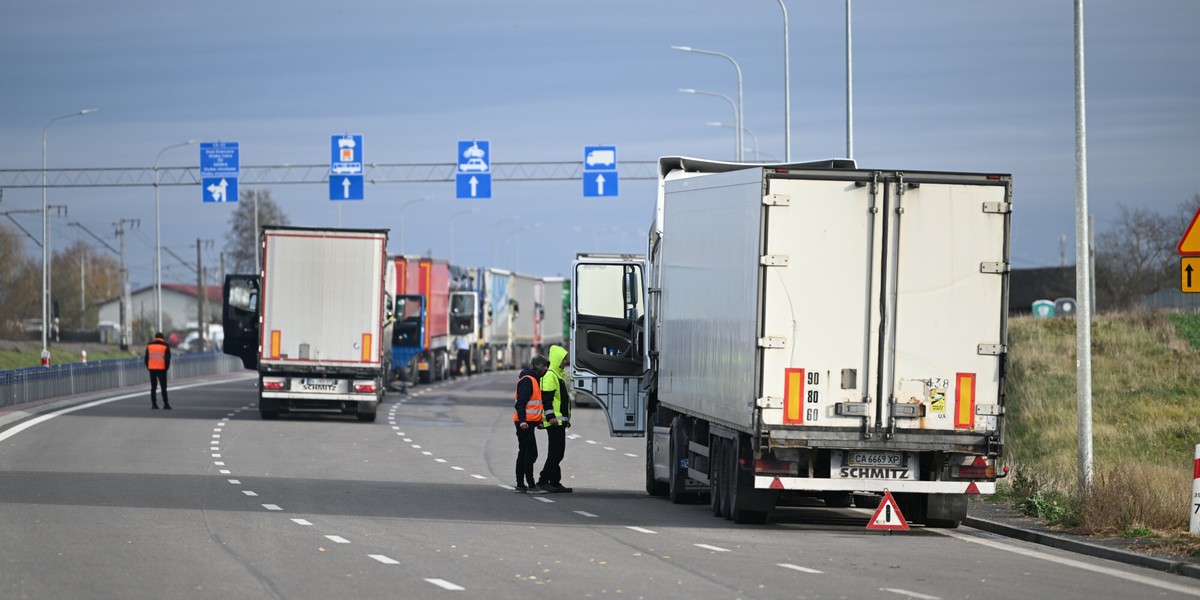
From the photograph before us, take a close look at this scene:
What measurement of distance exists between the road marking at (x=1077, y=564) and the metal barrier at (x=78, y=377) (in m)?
26.8

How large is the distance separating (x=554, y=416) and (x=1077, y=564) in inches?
315

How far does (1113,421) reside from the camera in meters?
28.1

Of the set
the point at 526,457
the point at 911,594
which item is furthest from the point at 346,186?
the point at 911,594

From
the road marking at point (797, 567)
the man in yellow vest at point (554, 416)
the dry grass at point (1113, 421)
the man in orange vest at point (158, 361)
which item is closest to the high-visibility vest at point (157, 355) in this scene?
the man in orange vest at point (158, 361)

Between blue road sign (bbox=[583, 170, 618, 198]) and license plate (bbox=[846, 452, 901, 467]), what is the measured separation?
37.9 meters

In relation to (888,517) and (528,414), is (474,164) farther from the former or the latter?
(888,517)

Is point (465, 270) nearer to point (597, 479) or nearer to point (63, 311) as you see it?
point (597, 479)

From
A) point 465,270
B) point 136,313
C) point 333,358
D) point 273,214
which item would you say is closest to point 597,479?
point 333,358

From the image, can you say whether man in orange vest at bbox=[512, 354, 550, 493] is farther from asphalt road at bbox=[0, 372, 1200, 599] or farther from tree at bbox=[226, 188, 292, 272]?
tree at bbox=[226, 188, 292, 272]

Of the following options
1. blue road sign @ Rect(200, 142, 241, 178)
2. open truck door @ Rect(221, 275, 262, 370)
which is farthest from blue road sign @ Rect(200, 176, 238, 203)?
open truck door @ Rect(221, 275, 262, 370)

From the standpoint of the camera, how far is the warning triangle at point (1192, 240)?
47.0 ft

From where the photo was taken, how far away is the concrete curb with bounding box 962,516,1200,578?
13.4 metres

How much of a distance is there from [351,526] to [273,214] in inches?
5261

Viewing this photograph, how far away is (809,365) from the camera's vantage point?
15336mm
